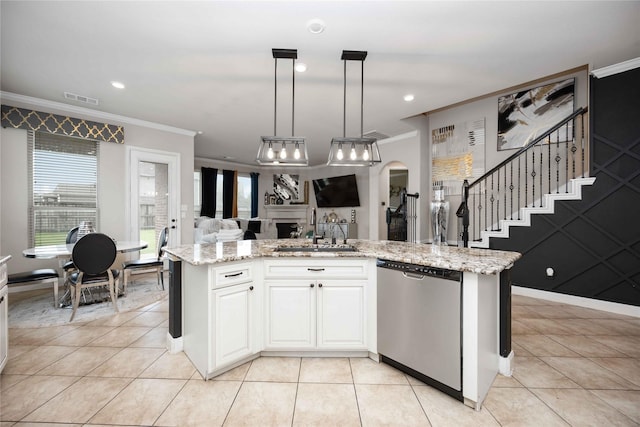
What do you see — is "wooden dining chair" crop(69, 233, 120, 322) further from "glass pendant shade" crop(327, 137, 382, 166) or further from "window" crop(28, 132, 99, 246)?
"glass pendant shade" crop(327, 137, 382, 166)

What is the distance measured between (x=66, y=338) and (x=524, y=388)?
3.89m

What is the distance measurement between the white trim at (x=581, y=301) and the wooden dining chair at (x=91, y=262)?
5.44 m

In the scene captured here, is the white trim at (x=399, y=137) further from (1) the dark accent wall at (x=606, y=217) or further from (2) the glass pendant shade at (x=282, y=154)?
(2) the glass pendant shade at (x=282, y=154)

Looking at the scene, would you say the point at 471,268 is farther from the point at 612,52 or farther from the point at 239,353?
the point at 612,52

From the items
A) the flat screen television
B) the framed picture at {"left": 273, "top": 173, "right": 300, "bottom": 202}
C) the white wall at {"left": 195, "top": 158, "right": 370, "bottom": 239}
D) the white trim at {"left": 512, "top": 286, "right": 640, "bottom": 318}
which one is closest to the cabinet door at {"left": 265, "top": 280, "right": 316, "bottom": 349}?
the white trim at {"left": 512, "top": 286, "right": 640, "bottom": 318}

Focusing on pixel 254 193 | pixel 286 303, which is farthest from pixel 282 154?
pixel 254 193

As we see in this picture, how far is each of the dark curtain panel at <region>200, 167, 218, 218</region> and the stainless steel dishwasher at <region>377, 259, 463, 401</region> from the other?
23.0ft

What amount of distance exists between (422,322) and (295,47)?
265 centimetres

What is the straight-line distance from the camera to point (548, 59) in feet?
9.39

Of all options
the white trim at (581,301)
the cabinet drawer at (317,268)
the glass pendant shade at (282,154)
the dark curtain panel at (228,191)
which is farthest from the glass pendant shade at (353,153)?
the dark curtain panel at (228,191)

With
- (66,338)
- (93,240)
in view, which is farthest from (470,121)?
(66,338)

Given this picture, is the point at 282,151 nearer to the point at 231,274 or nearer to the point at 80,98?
the point at 231,274

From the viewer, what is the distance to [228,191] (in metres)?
8.45

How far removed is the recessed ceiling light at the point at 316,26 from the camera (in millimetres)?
2254
